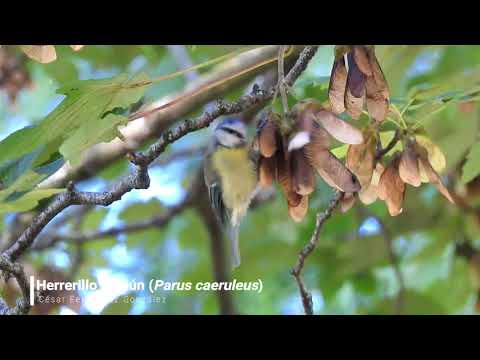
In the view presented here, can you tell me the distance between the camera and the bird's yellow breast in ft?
3.73

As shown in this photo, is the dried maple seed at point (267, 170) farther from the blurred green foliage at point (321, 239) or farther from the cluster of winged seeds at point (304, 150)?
the blurred green foliage at point (321, 239)

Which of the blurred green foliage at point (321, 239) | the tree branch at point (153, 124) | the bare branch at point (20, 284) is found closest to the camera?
the bare branch at point (20, 284)

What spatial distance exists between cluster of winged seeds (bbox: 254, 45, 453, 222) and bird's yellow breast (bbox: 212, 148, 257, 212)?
65mm

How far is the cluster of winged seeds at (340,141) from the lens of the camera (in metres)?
1.04

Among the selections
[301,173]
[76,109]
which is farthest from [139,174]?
[301,173]

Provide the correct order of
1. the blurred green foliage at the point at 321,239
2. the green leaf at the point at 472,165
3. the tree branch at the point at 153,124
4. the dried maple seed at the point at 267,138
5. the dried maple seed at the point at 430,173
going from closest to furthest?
the dried maple seed at the point at 267,138
the dried maple seed at the point at 430,173
the green leaf at the point at 472,165
the tree branch at the point at 153,124
the blurred green foliage at the point at 321,239

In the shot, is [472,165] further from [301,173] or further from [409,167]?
[301,173]

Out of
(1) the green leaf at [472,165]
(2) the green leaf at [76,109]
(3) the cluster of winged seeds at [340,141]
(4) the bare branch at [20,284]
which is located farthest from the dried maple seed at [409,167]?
(4) the bare branch at [20,284]

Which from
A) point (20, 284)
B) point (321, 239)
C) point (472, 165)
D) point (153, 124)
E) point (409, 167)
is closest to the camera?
point (409, 167)

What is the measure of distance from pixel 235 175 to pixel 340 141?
6.2 inches

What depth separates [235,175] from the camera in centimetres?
116

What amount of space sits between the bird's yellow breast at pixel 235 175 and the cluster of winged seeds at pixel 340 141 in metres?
0.07
